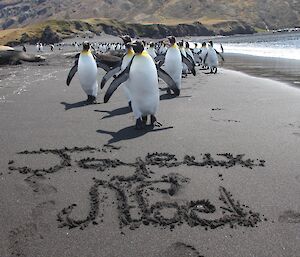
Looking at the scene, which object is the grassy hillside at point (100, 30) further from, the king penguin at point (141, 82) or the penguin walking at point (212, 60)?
the king penguin at point (141, 82)

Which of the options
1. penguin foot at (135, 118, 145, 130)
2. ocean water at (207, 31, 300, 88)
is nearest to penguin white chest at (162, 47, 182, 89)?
ocean water at (207, 31, 300, 88)

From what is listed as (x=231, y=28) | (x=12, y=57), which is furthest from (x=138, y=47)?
(x=231, y=28)

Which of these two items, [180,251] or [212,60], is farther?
[212,60]

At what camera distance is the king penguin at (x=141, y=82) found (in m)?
7.49

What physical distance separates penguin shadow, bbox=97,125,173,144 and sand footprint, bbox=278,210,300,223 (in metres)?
3.36

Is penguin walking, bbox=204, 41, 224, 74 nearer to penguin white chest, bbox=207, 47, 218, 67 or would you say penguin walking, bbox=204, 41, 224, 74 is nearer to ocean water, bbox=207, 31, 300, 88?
penguin white chest, bbox=207, 47, 218, 67

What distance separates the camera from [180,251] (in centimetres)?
351

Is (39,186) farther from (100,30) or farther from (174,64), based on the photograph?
(100,30)

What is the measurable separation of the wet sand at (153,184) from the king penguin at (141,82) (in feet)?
1.30

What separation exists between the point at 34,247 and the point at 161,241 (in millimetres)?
1095

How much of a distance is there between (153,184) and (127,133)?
8.31 feet

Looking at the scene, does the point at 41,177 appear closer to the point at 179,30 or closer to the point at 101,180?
the point at 101,180

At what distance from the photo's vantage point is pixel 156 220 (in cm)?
402

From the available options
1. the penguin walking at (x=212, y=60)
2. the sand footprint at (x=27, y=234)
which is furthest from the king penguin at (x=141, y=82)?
the penguin walking at (x=212, y=60)
